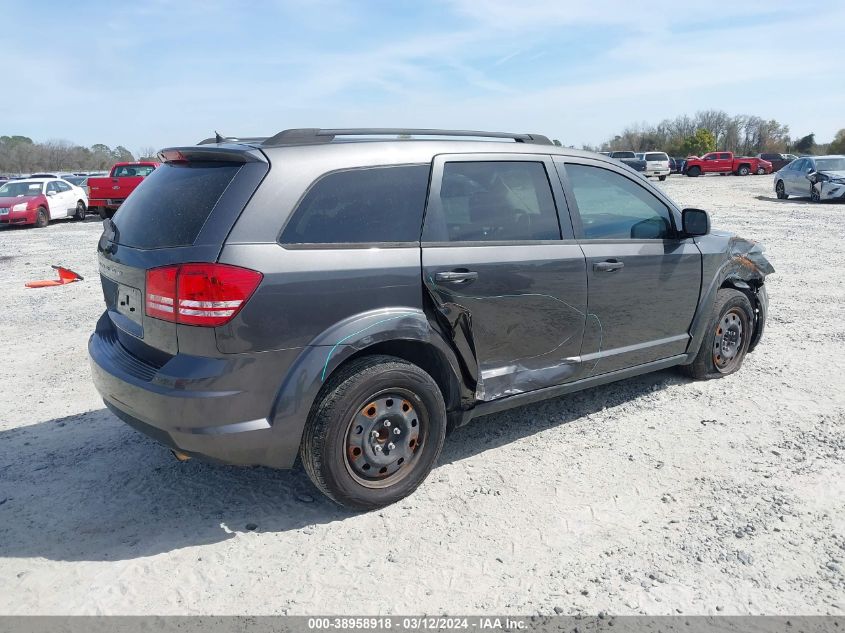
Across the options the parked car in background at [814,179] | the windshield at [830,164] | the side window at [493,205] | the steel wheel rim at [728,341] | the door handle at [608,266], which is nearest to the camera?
the side window at [493,205]

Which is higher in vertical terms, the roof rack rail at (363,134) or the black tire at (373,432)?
the roof rack rail at (363,134)

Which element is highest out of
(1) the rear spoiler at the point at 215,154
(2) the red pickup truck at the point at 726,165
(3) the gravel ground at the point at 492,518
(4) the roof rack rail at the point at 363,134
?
(2) the red pickup truck at the point at 726,165

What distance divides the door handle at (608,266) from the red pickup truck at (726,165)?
47619 mm

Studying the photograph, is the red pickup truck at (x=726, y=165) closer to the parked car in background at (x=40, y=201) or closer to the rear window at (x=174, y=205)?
the parked car in background at (x=40, y=201)

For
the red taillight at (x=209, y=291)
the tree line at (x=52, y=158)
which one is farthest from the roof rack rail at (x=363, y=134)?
the tree line at (x=52, y=158)

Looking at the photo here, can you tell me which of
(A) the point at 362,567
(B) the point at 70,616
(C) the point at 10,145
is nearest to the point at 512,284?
(A) the point at 362,567

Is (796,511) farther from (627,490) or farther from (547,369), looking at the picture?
(547,369)

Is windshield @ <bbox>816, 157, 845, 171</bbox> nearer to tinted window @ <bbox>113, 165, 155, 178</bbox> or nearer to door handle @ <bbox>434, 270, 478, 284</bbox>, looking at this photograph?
tinted window @ <bbox>113, 165, 155, 178</bbox>

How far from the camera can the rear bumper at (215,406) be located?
301 centimetres

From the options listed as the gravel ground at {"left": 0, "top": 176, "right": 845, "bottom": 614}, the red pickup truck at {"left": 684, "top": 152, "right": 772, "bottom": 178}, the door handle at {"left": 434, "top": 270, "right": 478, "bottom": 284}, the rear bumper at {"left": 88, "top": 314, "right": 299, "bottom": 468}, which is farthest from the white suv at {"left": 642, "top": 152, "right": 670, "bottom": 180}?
the rear bumper at {"left": 88, "top": 314, "right": 299, "bottom": 468}

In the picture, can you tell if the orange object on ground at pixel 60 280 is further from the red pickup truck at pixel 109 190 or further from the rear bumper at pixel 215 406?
the red pickup truck at pixel 109 190

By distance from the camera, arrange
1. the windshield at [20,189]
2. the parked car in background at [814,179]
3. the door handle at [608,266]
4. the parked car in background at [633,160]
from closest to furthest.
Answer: the door handle at [608,266], the windshield at [20,189], the parked car in background at [814,179], the parked car in background at [633,160]

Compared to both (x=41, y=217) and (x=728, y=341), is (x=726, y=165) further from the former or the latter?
(x=728, y=341)

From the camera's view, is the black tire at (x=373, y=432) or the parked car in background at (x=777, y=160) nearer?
the black tire at (x=373, y=432)
